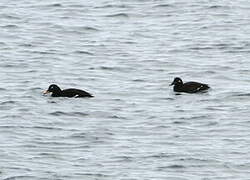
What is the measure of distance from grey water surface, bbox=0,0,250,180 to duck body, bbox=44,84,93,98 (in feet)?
0.51

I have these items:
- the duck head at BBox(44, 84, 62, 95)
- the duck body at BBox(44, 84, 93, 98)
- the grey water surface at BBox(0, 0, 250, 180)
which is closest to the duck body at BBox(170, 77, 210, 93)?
the grey water surface at BBox(0, 0, 250, 180)

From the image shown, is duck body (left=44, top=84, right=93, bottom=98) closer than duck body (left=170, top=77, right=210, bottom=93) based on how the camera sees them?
Yes

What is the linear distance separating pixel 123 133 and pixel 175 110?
8.43 ft

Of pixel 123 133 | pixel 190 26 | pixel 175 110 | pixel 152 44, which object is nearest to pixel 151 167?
pixel 123 133

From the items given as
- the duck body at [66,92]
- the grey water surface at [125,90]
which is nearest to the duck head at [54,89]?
the duck body at [66,92]

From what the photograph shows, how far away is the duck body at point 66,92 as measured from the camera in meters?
26.6

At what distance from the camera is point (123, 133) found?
76.8ft

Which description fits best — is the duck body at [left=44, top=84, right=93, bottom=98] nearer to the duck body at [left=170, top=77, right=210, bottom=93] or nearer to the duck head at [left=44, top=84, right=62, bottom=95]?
the duck head at [left=44, top=84, right=62, bottom=95]

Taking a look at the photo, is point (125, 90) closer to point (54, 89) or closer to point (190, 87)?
→ point (190, 87)

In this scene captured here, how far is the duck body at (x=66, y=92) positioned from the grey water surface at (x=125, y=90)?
16 cm

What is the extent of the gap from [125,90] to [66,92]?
61.5 inches

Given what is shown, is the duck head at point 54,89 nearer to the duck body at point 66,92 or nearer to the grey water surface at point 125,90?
the duck body at point 66,92

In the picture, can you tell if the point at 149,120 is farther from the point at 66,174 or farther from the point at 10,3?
the point at 10,3

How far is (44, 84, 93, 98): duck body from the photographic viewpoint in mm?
26641
